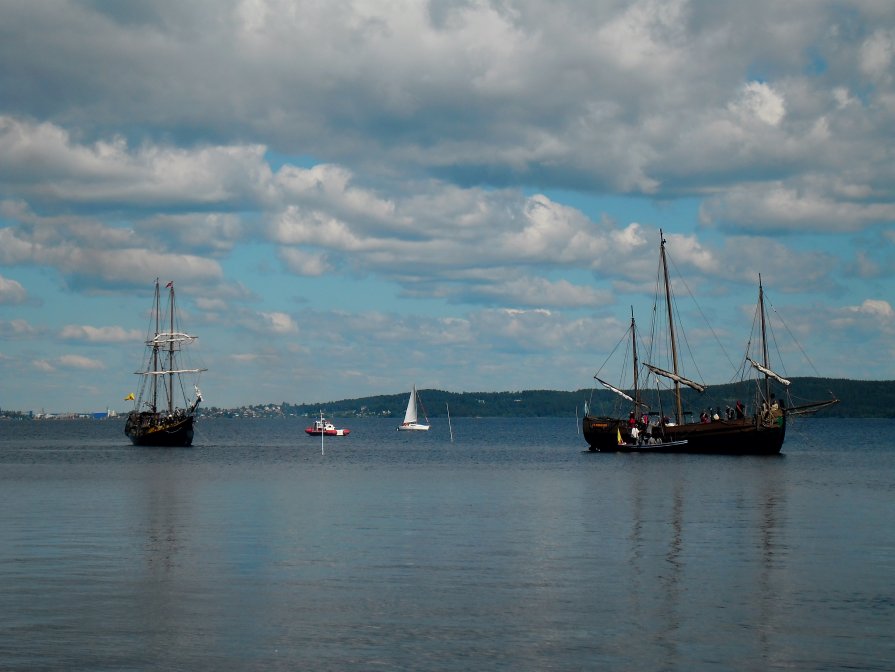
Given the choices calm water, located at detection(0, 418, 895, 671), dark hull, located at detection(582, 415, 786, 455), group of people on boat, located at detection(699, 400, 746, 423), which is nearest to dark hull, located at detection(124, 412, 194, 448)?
dark hull, located at detection(582, 415, 786, 455)

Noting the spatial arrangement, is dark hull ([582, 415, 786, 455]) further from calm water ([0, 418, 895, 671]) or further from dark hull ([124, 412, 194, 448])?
dark hull ([124, 412, 194, 448])

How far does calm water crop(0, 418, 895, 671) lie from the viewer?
26.2m

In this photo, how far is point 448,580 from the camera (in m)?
36.0

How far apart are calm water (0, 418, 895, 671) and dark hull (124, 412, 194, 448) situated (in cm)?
10091

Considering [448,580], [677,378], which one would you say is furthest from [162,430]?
[448,580]

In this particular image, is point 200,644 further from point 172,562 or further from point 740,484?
point 740,484

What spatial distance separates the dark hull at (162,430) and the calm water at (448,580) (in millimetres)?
100915

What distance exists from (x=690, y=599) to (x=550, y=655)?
8397 mm

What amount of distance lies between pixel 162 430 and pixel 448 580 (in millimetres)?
145811

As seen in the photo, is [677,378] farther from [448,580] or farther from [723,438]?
[448,580]

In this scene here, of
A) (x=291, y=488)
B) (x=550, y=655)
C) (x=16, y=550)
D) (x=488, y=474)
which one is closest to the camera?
(x=550, y=655)

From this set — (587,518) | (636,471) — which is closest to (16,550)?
(587,518)

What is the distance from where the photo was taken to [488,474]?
325ft

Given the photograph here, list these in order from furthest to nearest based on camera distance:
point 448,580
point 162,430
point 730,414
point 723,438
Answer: point 162,430, point 730,414, point 723,438, point 448,580
